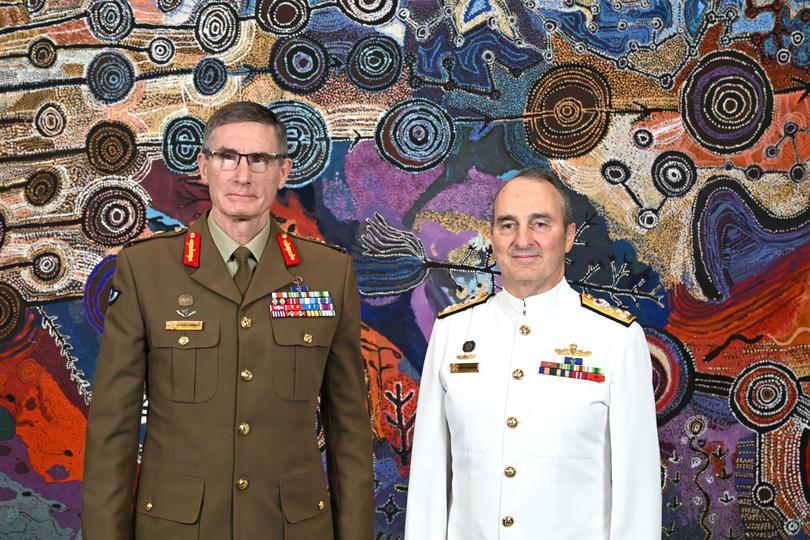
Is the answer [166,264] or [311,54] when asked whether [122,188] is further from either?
[166,264]

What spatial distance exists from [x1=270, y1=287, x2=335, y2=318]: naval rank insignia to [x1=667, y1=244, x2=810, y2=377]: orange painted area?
1.96m

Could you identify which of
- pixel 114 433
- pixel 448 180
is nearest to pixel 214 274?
pixel 114 433

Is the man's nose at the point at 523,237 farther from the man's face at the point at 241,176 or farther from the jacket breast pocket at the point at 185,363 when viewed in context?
the jacket breast pocket at the point at 185,363

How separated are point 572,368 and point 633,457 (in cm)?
23

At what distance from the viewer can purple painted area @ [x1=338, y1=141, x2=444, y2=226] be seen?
3.72 meters

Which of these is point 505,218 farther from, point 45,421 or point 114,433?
point 45,421

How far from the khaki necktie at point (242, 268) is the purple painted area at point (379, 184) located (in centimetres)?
157

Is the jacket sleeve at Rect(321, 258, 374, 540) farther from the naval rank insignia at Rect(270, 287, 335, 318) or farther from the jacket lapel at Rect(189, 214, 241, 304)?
the jacket lapel at Rect(189, 214, 241, 304)

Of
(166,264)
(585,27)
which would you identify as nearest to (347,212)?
(585,27)

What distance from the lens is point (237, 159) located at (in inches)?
83.9

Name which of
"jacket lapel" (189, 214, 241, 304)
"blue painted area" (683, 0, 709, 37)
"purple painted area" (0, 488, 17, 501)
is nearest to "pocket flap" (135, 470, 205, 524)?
"jacket lapel" (189, 214, 241, 304)

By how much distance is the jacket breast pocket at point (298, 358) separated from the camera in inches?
83.0

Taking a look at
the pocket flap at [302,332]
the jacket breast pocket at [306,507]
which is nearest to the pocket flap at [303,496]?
the jacket breast pocket at [306,507]

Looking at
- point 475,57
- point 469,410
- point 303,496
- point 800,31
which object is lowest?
point 303,496
